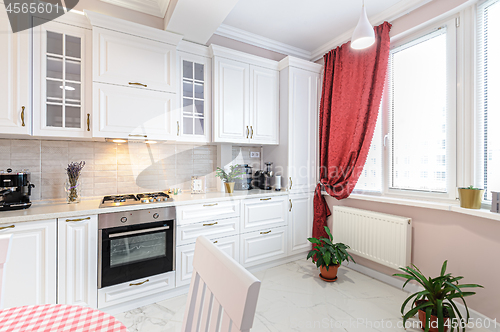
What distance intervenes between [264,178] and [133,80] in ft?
6.13

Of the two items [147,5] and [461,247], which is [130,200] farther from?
[461,247]

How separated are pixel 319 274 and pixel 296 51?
117 inches

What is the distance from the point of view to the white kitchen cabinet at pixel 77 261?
1.76 metres

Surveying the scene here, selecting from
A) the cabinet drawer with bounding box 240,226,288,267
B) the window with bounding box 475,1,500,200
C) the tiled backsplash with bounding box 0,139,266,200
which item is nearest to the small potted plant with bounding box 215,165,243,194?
the tiled backsplash with bounding box 0,139,266,200

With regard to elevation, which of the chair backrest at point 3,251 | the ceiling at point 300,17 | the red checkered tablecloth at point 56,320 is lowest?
the red checkered tablecloth at point 56,320

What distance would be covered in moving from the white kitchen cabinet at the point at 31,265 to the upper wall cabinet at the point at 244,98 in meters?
1.67

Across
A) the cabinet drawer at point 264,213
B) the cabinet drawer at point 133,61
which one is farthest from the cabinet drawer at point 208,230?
the cabinet drawer at point 133,61

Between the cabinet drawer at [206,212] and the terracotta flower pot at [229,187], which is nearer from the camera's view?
the cabinet drawer at [206,212]

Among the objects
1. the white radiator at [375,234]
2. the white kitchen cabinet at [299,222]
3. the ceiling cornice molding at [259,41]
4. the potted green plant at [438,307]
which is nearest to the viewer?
the potted green plant at [438,307]

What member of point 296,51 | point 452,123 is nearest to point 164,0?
point 296,51

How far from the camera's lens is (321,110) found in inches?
121

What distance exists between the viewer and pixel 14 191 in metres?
1.80

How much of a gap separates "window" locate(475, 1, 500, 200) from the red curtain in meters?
0.72

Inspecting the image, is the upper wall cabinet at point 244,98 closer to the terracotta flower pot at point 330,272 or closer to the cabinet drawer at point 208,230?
the cabinet drawer at point 208,230
